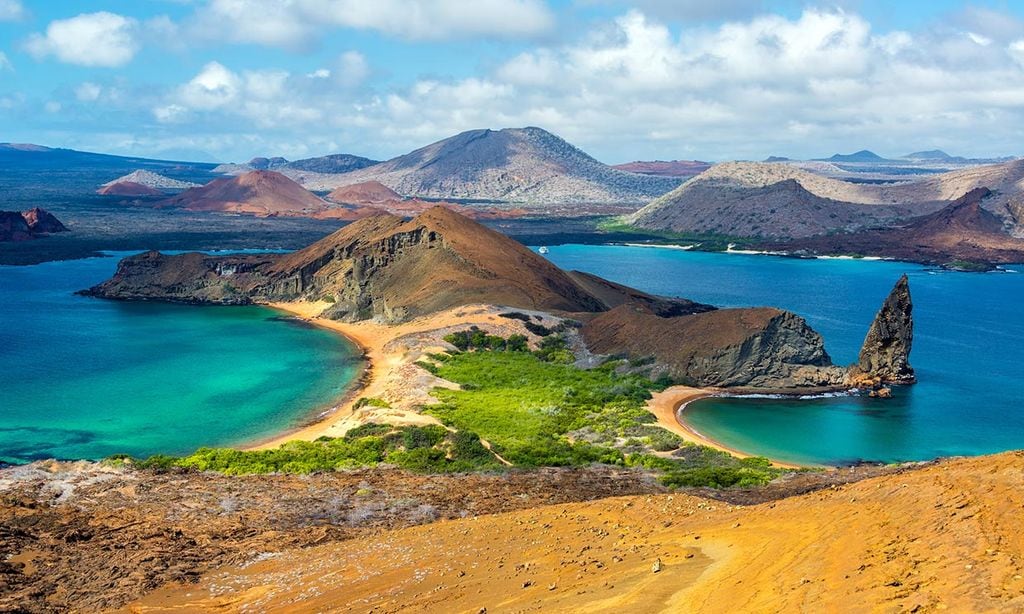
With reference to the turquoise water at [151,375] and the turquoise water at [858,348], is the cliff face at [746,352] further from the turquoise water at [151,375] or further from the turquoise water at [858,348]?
the turquoise water at [151,375]

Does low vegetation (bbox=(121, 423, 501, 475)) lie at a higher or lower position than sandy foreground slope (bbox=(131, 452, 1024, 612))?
lower

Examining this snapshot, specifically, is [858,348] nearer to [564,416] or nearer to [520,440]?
[564,416]

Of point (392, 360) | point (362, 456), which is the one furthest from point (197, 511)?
point (392, 360)

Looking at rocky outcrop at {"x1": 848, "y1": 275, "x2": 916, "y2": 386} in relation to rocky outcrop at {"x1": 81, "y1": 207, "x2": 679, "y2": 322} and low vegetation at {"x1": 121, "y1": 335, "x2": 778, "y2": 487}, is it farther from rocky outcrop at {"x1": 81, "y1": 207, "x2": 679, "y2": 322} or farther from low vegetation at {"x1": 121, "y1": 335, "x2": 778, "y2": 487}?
rocky outcrop at {"x1": 81, "y1": 207, "x2": 679, "y2": 322}

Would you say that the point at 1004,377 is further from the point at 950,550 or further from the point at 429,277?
the point at 950,550

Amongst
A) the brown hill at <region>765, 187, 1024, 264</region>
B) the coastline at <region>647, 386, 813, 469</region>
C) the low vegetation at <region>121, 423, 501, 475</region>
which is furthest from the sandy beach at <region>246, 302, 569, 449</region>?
the brown hill at <region>765, 187, 1024, 264</region>

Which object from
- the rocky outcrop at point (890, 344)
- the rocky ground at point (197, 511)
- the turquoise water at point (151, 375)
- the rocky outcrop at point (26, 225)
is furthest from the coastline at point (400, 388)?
the rocky outcrop at point (26, 225)

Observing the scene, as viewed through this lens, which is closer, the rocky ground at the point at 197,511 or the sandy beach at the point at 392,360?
the rocky ground at the point at 197,511
